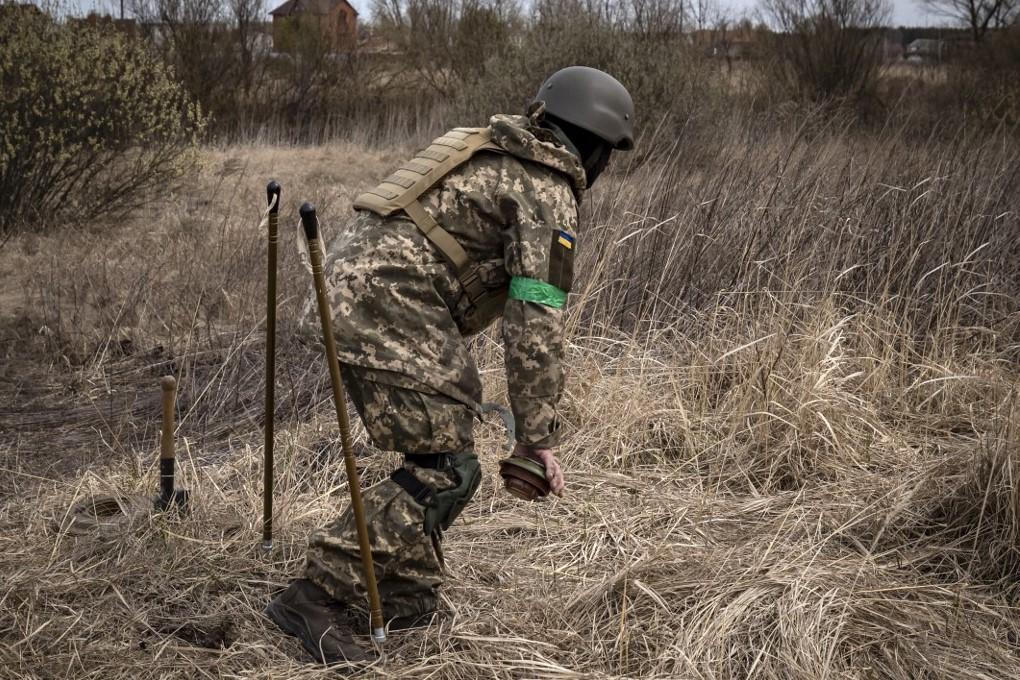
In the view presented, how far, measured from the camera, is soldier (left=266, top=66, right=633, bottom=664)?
2.50 m

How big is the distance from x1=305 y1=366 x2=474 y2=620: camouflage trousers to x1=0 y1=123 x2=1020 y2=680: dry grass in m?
0.22

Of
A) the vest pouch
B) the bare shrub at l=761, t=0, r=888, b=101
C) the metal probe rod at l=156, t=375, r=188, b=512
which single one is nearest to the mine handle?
the metal probe rod at l=156, t=375, r=188, b=512

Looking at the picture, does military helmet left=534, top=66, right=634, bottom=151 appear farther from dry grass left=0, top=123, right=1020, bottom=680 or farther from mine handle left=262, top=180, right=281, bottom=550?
dry grass left=0, top=123, right=1020, bottom=680

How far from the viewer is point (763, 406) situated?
13.6ft

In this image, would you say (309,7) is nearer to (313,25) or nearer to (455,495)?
(313,25)

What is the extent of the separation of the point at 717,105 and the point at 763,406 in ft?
24.0

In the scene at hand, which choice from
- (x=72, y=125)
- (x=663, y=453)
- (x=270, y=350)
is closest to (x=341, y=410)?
(x=270, y=350)

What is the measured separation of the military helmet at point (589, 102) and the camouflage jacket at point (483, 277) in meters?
0.08

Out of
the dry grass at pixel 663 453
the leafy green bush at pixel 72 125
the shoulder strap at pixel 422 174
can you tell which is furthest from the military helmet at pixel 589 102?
the leafy green bush at pixel 72 125

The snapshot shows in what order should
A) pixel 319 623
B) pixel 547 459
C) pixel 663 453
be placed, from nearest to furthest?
pixel 547 459, pixel 319 623, pixel 663 453

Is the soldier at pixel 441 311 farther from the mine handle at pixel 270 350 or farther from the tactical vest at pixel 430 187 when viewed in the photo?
the mine handle at pixel 270 350

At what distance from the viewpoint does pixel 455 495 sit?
8.57ft

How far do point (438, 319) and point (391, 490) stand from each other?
43 centimetres

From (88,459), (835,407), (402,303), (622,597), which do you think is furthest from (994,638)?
(88,459)
